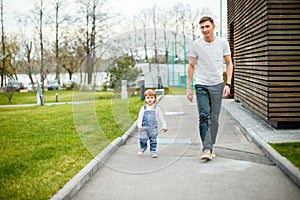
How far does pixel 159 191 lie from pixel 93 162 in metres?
1.66

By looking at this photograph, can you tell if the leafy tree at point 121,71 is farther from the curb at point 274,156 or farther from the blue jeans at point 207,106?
the curb at point 274,156

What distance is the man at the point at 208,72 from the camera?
22.1 feet

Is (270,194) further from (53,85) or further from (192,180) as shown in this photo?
(53,85)

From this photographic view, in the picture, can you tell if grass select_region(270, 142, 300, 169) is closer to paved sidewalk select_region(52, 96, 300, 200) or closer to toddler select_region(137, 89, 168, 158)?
paved sidewalk select_region(52, 96, 300, 200)

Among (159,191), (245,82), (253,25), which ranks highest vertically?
(253,25)

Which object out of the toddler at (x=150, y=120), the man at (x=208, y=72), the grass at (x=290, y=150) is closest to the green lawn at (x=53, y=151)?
the grass at (x=290, y=150)

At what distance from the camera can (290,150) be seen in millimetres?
7266

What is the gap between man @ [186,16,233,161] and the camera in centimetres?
673

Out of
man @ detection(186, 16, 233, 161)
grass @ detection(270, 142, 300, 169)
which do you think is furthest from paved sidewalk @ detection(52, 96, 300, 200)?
man @ detection(186, 16, 233, 161)

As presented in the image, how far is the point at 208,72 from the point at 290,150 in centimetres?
195

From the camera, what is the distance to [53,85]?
51094 millimetres

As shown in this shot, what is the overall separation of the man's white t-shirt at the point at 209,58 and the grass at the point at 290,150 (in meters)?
1.57

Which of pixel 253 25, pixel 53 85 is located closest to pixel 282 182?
pixel 253 25

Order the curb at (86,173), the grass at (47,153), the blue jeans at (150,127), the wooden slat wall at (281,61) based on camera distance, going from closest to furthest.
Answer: the curb at (86,173)
the grass at (47,153)
the blue jeans at (150,127)
the wooden slat wall at (281,61)
